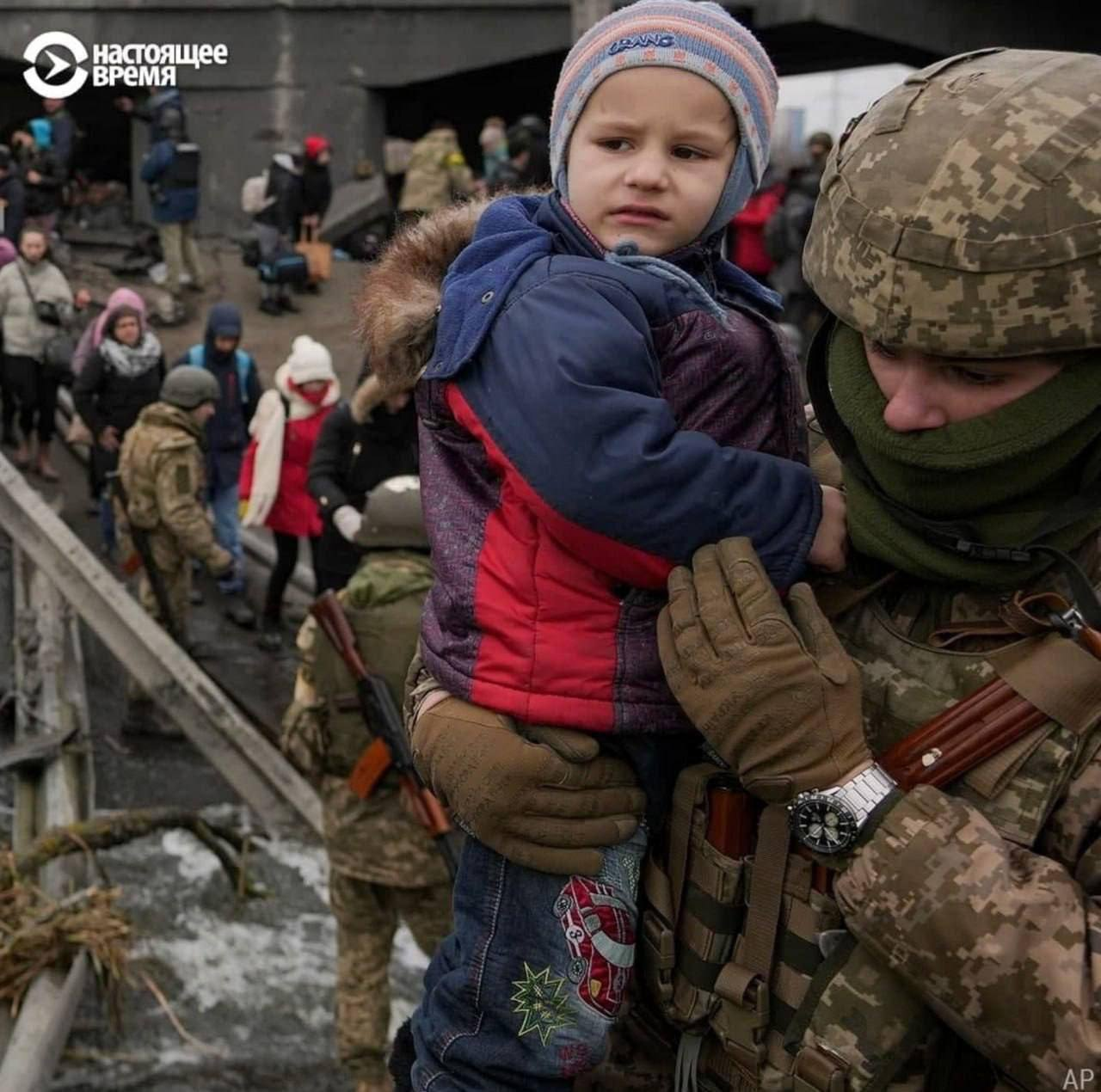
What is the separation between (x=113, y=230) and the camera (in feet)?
59.5

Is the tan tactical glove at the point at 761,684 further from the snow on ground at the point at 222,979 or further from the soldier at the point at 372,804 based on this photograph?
the snow on ground at the point at 222,979

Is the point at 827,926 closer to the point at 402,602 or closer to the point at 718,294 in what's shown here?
the point at 718,294

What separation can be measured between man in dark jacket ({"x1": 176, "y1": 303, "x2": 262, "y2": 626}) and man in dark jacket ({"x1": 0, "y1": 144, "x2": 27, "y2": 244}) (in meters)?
5.79

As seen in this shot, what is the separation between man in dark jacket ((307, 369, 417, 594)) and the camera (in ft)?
21.6

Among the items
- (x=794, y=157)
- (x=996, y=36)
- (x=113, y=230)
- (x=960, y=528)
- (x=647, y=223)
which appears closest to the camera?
(x=960, y=528)

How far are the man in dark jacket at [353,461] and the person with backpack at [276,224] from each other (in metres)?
8.56

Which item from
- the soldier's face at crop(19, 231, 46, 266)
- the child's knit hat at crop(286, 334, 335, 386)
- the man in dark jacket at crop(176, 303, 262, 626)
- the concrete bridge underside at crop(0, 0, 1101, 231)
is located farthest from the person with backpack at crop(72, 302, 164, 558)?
the concrete bridge underside at crop(0, 0, 1101, 231)

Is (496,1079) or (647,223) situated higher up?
(647,223)

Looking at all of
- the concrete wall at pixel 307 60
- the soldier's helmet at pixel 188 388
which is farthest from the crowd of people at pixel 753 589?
the concrete wall at pixel 307 60

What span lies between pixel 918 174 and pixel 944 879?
73 cm

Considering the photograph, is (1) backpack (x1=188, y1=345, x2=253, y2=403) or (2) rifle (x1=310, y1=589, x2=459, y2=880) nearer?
(2) rifle (x1=310, y1=589, x2=459, y2=880)

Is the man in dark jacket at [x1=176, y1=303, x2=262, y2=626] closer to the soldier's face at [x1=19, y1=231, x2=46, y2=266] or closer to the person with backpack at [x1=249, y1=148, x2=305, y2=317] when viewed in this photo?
the soldier's face at [x1=19, y1=231, x2=46, y2=266]

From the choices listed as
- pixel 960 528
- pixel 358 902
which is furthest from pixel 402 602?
pixel 960 528

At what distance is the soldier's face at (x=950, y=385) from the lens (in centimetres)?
156
